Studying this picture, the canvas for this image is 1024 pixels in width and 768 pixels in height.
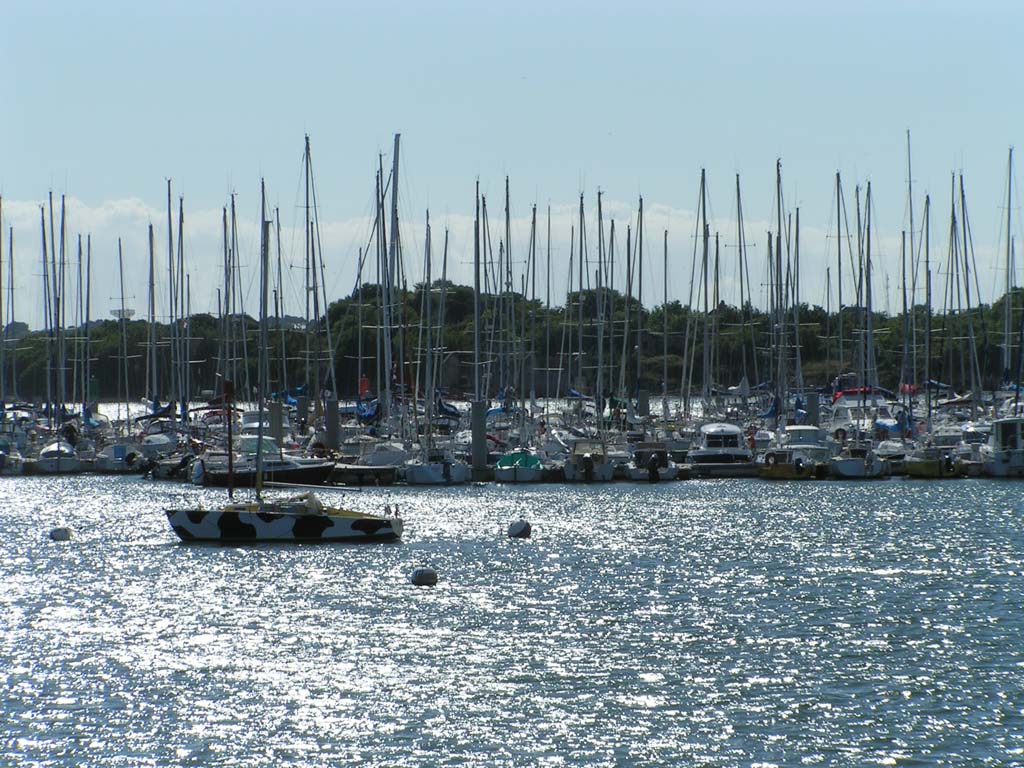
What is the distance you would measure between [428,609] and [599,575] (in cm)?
784

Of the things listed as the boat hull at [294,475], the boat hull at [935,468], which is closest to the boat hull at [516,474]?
the boat hull at [294,475]

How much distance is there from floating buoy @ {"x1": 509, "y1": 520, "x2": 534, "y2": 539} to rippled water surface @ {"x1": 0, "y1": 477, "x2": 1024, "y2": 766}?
1.73ft

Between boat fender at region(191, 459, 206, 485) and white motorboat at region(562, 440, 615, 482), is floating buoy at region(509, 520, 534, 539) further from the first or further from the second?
boat fender at region(191, 459, 206, 485)

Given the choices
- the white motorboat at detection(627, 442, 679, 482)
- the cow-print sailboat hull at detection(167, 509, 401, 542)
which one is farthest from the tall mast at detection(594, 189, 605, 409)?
the cow-print sailboat hull at detection(167, 509, 401, 542)

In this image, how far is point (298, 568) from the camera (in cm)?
4516

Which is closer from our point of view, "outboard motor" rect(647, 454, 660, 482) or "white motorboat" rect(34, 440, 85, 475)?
"outboard motor" rect(647, 454, 660, 482)

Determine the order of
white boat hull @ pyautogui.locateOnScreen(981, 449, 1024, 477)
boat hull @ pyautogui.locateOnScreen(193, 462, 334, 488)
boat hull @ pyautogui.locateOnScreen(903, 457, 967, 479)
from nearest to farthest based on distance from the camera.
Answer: boat hull @ pyautogui.locateOnScreen(193, 462, 334, 488)
white boat hull @ pyautogui.locateOnScreen(981, 449, 1024, 477)
boat hull @ pyautogui.locateOnScreen(903, 457, 967, 479)

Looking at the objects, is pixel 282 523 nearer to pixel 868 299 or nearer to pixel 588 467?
pixel 588 467

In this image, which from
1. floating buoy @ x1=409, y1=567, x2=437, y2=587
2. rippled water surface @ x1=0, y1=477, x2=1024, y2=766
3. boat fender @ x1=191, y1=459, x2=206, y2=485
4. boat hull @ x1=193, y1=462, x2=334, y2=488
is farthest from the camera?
boat fender @ x1=191, y1=459, x2=206, y2=485

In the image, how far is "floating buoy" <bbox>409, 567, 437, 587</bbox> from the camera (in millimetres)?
41469

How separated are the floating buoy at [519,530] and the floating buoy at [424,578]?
11304 mm

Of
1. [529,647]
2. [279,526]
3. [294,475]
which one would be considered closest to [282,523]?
[279,526]

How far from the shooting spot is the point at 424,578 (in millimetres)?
41562

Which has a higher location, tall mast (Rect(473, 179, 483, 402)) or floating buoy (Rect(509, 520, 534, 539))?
tall mast (Rect(473, 179, 483, 402))
